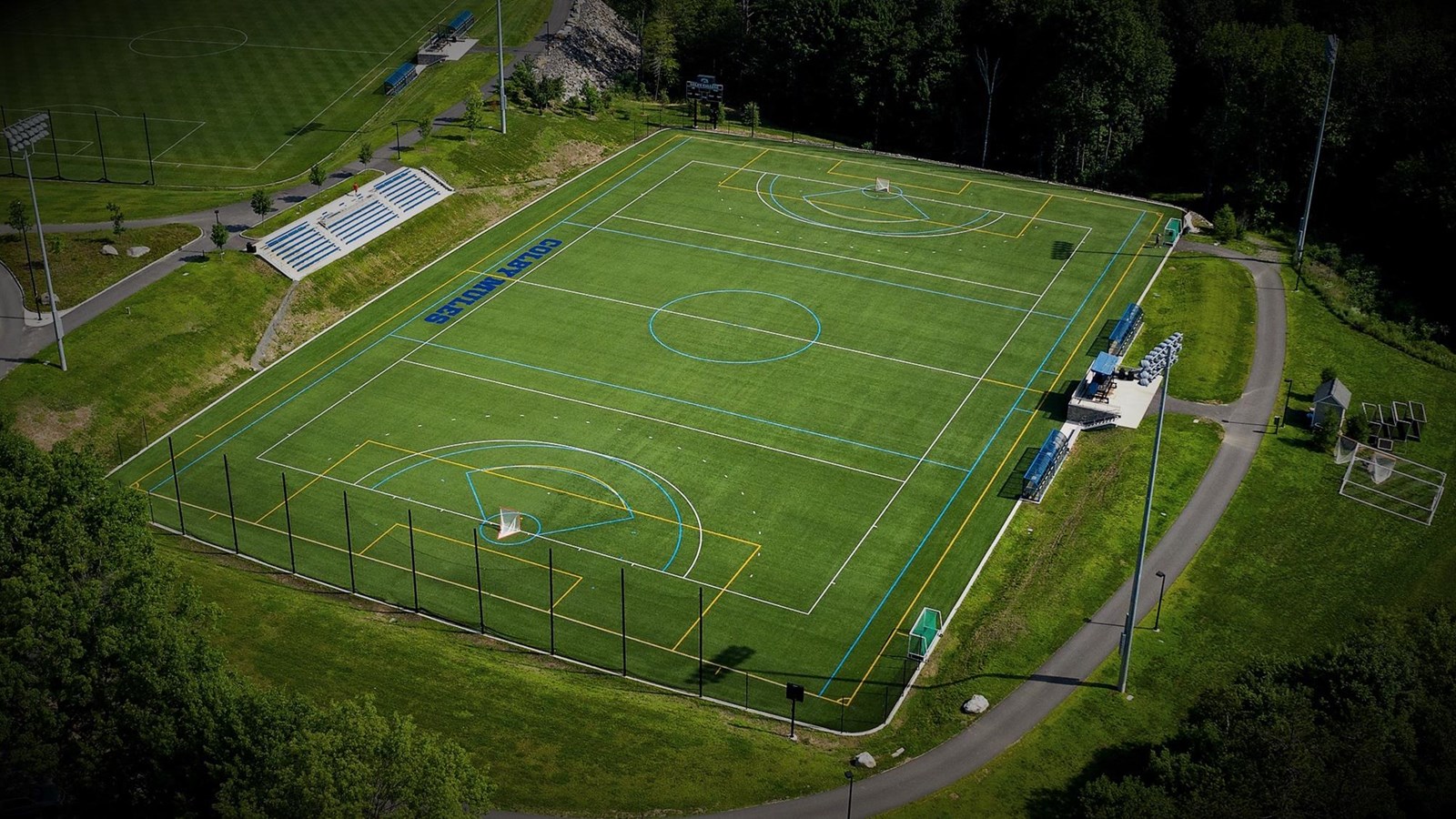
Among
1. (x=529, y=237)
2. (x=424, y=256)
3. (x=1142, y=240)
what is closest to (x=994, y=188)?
(x=1142, y=240)

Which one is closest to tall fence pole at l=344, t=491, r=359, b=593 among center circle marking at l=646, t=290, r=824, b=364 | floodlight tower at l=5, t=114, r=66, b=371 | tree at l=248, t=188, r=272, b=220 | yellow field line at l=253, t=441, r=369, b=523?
yellow field line at l=253, t=441, r=369, b=523

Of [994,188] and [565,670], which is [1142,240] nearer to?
[994,188]

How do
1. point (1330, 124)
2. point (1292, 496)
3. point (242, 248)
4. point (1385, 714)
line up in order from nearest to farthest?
point (1385, 714)
point (1292, 496)
point (242, 248)
point (1330, 124)

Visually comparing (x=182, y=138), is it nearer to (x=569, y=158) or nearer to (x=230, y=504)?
(x=569, y=158)

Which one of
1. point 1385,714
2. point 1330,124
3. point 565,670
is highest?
point 1330,124

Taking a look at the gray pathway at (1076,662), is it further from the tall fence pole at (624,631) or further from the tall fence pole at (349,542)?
the tall fence pole at (349,542)

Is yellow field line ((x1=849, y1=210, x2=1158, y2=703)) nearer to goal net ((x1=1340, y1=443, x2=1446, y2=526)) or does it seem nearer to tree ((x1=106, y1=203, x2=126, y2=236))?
goal net ((x1=1340, y1=443, x2=1446, y2=526))

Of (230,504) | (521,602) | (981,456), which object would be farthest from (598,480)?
(981,456)
